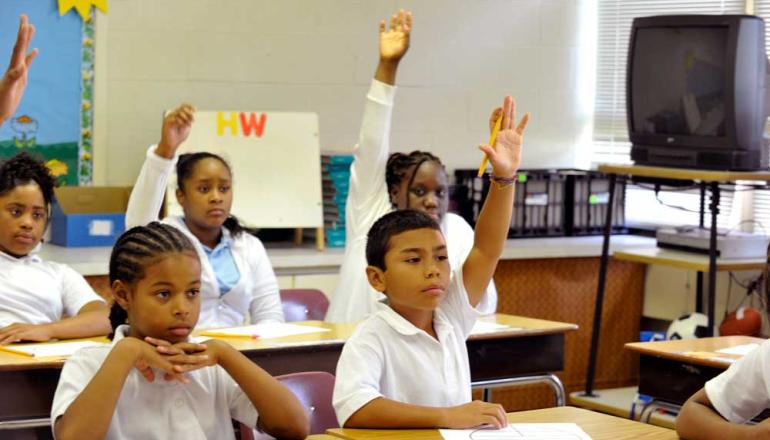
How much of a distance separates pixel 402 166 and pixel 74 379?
1885 millimetres

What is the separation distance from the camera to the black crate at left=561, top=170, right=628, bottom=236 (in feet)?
20.3

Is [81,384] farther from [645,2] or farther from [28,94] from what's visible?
[645,2]

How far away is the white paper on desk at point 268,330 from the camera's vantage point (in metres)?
3.64

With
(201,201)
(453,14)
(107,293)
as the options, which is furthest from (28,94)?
(453,14)

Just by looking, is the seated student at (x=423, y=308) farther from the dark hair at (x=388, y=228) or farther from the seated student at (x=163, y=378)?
the seated student at (x=163, y=378)

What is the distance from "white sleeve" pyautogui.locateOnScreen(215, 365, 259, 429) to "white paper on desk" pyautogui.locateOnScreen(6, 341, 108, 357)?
0.78m

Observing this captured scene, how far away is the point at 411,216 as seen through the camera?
275cm

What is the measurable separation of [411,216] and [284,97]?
3.06 metres

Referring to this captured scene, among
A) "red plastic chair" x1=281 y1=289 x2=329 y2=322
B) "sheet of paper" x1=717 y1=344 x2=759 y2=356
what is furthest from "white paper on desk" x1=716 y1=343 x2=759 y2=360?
"red plastic chair" x1=281 y1=289 x2=329 y2=322

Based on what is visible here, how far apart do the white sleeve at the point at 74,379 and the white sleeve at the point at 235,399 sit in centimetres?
24

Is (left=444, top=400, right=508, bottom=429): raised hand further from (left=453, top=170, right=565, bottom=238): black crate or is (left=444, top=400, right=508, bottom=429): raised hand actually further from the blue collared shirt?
(left=453, top=170, right=565, bottom=238): black crate

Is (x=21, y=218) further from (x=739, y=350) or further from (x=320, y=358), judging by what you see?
(x=739, y=350)

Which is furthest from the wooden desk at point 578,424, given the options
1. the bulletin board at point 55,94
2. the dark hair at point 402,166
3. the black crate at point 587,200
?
the black crate at point 587,200

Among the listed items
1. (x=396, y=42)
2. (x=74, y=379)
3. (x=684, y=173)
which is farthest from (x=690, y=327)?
(x=74, y=379)
